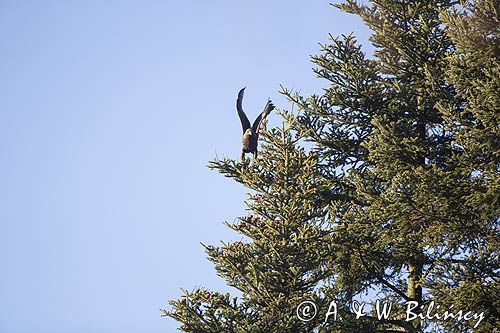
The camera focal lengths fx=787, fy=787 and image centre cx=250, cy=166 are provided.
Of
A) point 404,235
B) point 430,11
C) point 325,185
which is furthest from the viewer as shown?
point 430,11

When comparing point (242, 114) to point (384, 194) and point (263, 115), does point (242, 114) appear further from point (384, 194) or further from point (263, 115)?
point (384, 194)

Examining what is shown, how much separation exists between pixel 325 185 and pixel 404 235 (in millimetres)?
2285

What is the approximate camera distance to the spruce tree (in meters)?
15.6

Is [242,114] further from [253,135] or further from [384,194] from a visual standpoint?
[384,194]

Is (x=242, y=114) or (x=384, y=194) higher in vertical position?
(x=242, y=114)

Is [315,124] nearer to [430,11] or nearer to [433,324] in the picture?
[430,11]

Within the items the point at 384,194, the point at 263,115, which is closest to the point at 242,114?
the point at 263,115

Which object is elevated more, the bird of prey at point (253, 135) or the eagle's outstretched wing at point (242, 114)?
the eagle's outstretched wing at point (242, 114)

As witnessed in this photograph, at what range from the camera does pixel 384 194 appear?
16.0m

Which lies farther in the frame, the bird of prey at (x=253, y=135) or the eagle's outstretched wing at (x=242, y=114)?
the eagle's outstretched wing at (x=242, y=114)

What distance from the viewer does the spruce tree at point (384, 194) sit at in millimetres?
15570

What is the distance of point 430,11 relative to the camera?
63.5 feet

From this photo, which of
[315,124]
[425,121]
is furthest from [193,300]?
[425,121]

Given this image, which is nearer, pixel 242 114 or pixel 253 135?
pixel 253 135
